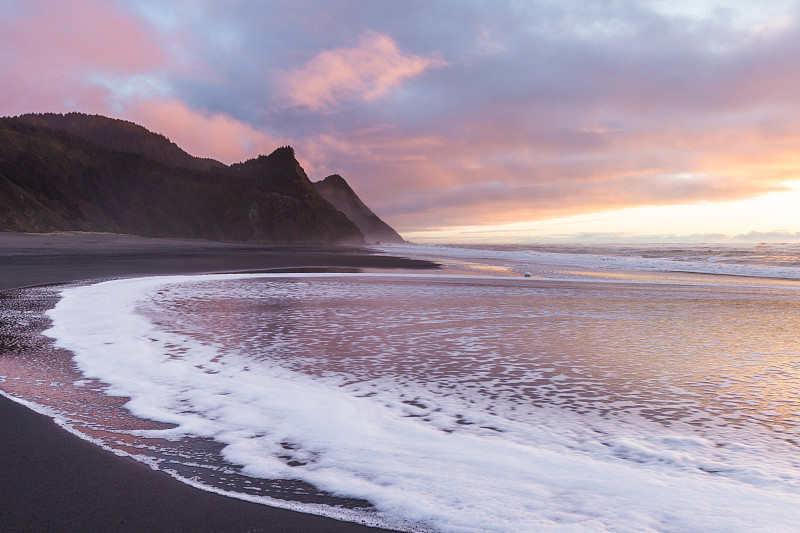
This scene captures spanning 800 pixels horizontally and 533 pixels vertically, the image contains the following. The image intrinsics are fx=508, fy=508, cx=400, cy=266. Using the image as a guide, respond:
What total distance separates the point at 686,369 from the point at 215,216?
16069cm

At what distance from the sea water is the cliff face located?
102 metres

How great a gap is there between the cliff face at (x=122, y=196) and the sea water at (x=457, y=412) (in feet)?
336

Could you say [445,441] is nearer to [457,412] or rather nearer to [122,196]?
[457,412]

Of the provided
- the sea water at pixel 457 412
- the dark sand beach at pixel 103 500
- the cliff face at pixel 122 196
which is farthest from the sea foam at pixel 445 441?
the cliff face at pixel 122 196

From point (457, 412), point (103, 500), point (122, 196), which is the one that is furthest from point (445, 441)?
point (122, 196)

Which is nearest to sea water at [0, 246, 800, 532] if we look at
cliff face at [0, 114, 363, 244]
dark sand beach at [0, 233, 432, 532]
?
dark sand beach at [0, 233, 432, 532]

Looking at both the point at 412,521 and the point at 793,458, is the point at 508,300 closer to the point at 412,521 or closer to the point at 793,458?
the point at 793,458

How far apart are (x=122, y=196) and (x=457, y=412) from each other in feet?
479

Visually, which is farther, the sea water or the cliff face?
the cliff face

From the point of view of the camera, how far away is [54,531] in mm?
2822

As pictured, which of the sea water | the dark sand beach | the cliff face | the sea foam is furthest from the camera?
the cliff face

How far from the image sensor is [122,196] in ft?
428

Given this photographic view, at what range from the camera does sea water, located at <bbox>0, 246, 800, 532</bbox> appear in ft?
10.9

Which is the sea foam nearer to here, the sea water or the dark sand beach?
the sea water
